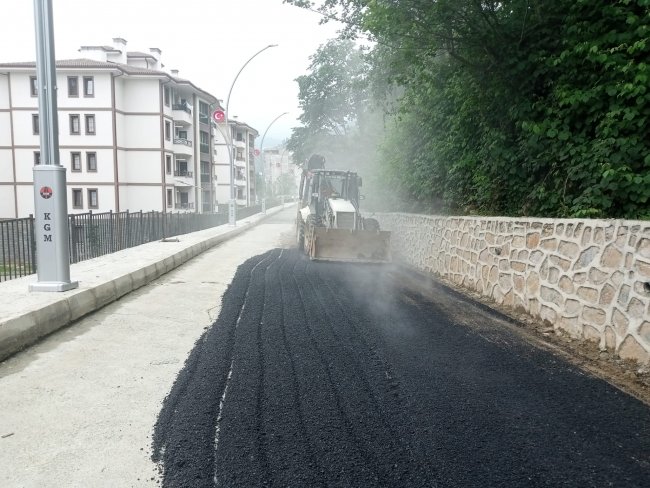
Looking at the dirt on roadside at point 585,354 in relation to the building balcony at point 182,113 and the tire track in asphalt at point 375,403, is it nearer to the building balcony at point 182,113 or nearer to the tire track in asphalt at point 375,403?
the tire track in asphalt at point 375,403

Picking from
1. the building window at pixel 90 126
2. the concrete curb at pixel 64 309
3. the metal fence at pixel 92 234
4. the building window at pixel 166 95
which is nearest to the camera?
the concrete curb at pixel 64 309

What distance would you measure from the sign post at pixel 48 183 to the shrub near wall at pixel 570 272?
21.9 feet

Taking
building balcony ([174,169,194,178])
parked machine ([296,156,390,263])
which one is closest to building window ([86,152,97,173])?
building balcony ([174,169,194,178])

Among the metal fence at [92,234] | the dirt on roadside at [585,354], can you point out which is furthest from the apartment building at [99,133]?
the dirt on roadside at [585,354]

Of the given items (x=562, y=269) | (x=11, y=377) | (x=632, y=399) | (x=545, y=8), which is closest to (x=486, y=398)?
(x=632, y=399)

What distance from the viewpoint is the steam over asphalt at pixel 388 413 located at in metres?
2.76

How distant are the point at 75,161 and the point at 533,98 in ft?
130

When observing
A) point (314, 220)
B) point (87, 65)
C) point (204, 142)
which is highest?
point (87, 65)

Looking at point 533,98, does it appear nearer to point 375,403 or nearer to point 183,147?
point 375,403

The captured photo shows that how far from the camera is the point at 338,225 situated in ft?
42.3

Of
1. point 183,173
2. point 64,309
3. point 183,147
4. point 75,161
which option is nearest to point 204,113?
point 183,147

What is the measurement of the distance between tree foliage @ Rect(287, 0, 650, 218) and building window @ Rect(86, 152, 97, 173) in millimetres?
32826

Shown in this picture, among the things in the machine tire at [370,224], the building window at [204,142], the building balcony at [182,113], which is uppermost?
the building balcony at [182,113]

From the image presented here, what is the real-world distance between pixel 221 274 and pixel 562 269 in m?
7.08
